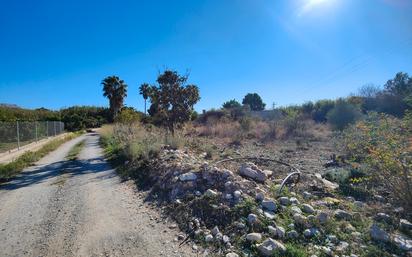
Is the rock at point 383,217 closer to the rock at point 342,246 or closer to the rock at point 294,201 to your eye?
the rock at point 342,246

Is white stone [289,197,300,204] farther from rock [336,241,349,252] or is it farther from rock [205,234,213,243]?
rock [205,234,213,243]

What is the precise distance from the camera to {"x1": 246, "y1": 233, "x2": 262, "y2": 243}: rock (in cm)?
408

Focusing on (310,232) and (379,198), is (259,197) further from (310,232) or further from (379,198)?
(379,198)

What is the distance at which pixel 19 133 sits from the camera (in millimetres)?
16828

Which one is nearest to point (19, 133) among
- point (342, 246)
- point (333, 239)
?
point (333, 239)

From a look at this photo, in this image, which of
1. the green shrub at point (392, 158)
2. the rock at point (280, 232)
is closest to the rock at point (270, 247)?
the rock at point (280, 232)

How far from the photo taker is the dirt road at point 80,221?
424 centimetres

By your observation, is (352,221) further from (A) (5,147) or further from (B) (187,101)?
(A) (5,147)

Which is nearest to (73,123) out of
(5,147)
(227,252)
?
(5,147)

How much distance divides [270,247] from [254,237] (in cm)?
35

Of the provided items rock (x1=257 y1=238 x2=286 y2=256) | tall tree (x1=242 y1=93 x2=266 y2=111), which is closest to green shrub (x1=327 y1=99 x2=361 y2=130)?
rock (x1=257 y1=238 x2=286 y2=256)

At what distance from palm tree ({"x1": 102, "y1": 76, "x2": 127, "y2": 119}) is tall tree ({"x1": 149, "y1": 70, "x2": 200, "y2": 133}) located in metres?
31.6

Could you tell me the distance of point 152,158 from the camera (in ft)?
32.4

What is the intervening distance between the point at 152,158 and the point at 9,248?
5750 millimetres
